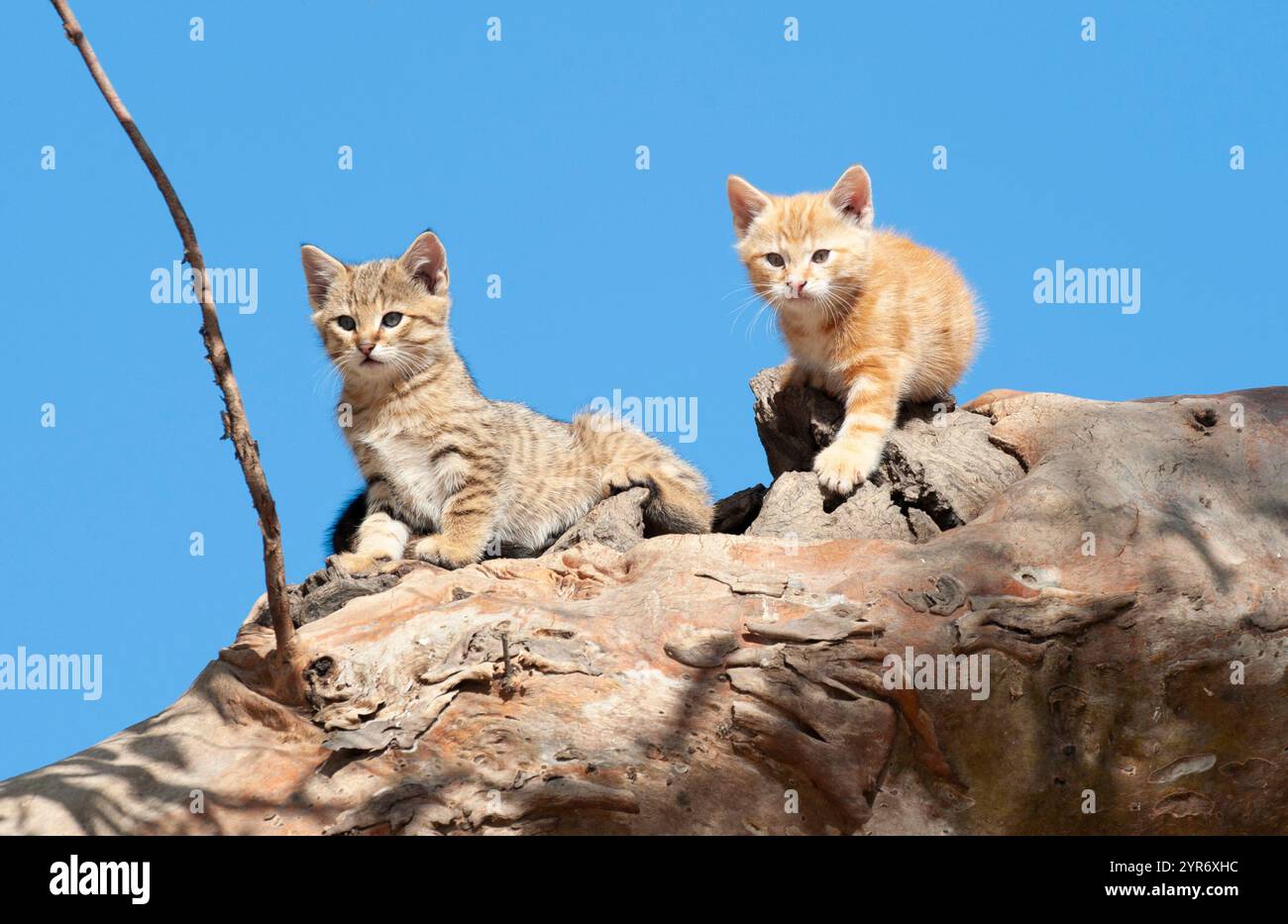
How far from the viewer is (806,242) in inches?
279

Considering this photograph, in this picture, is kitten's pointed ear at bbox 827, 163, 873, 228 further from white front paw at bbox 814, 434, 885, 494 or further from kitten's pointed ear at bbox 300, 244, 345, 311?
kitten's pointed ear at bbox 300, 244, 345, 311

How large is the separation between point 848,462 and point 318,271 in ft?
11.1

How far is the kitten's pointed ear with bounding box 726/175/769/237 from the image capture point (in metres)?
7.52

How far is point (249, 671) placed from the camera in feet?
16.5

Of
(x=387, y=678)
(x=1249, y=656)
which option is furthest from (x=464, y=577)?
(x=1249, y=656)

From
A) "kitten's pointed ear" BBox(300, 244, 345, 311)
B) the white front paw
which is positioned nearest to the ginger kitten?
the white front paw

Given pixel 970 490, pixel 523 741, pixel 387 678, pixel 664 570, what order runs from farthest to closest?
pixel 970 490 → pixel 664 570 → pixel 387 678 → pixel 523 741

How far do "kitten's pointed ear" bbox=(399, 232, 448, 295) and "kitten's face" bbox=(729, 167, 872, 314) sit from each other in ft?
5.66

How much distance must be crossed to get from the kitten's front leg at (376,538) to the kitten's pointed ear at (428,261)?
47.2 inches

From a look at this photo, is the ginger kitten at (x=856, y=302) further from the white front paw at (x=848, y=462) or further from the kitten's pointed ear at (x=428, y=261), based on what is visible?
the kitten's pointed ear at (x=428, y=261)

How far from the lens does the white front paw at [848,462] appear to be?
20.1 ft

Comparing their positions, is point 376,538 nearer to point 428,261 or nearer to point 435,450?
point 435,450

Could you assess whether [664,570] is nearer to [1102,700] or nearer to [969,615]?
[969,615]

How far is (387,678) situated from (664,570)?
3.77ft
